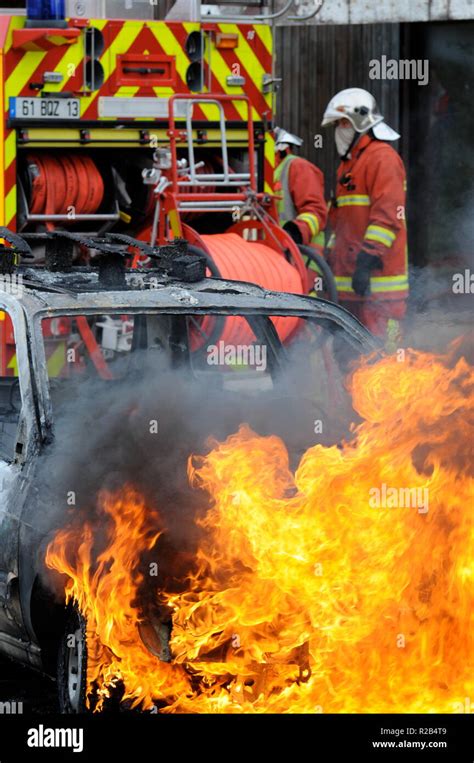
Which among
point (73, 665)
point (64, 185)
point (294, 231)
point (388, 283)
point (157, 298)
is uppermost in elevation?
point (294, 231)

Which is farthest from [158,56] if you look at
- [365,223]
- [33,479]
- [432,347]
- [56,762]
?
[56,762]

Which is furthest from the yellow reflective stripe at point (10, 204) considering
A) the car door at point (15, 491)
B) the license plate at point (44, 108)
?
the car door at point (15, 491)

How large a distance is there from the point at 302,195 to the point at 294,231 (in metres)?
0.71

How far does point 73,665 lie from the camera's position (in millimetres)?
4863

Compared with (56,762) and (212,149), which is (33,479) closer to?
(56,762)

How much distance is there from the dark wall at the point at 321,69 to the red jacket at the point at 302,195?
2.66 m

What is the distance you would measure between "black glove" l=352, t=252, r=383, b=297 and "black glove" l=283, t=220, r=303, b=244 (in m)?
0.85

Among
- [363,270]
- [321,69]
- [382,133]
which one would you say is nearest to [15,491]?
[363,270]

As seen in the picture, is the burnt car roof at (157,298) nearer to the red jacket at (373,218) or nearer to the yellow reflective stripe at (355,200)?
the red jacket at (373,218)

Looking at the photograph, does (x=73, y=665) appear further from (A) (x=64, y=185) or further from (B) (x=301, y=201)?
(B) (x=301, y=201)

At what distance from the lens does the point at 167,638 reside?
4.72 metres

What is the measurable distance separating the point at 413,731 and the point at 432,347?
5.51 ft

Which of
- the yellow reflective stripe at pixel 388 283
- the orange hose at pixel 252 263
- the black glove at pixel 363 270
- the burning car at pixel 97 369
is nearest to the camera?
the burning car at pixel 97 369

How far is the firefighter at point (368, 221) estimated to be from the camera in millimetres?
9875
